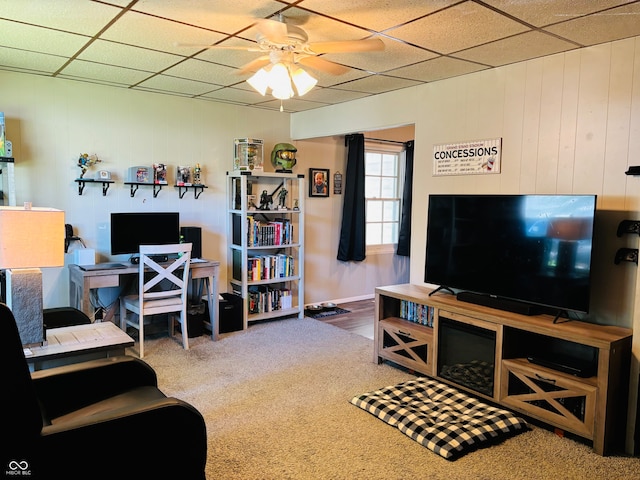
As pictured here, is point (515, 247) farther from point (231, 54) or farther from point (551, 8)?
point (231, 54)

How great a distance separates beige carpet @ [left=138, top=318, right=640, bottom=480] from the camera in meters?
2.38

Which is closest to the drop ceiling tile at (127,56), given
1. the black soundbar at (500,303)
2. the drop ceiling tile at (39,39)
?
the drop ceiling tile at (39,39)

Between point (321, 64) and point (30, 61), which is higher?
point (30, 61)

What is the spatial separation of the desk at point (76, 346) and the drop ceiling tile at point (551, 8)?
254 cm

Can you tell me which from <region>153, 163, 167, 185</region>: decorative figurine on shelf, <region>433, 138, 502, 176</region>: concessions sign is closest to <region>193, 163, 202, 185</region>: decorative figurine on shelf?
<region>153, 163, 167, 185</region>: decorative figurine on shelf

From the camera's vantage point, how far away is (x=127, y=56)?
333cm

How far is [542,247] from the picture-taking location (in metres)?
2.94

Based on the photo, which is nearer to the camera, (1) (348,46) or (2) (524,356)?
(1) (348,46)

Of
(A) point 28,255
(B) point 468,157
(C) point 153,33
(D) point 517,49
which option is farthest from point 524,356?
(C) point 153,33

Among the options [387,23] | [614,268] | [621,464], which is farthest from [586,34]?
[621,464]

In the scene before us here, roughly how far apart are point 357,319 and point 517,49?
322 centimetres

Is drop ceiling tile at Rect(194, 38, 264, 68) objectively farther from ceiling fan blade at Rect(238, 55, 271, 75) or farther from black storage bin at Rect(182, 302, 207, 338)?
black storage bin at Rect(182, 302, 207, 338)

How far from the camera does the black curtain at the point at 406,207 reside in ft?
20.6

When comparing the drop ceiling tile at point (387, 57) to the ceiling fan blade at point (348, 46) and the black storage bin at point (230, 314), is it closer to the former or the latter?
the ceiling fan blade at point (348, 46)
